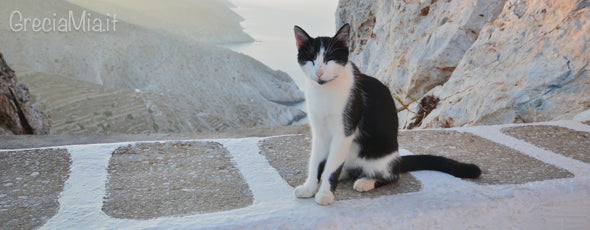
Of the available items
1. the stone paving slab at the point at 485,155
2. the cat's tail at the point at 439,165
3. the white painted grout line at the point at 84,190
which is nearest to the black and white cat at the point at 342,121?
the cat's tail at the point at 439,165

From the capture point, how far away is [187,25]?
5188 centimetres

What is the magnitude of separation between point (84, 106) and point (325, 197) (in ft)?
68.7

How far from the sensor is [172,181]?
2.24 metres

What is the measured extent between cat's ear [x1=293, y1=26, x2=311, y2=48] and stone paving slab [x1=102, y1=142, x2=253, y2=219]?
0.81 meters

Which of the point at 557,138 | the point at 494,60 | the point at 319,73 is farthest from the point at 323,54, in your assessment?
the point at 494,60

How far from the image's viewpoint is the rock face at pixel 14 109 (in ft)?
17.2

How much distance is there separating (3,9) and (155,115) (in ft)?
53.4

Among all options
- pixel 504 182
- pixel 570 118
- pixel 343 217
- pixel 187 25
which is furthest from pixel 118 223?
pixel 187 25

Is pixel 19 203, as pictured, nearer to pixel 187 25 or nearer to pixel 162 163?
pixel 162 163

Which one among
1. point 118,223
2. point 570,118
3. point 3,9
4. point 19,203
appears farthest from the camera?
point 3,9

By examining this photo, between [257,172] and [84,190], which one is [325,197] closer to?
[257,172]

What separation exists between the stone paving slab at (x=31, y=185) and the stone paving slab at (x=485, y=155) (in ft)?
7.14

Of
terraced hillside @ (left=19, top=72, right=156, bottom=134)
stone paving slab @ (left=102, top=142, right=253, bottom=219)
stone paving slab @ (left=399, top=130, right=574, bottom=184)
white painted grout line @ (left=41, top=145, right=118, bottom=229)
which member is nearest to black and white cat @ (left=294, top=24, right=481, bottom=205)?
stone paving slab @ (left=102, top=142, right=253, bottom=219)

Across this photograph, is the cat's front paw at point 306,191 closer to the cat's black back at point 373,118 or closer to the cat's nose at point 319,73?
the cat's black back at point 373,118
